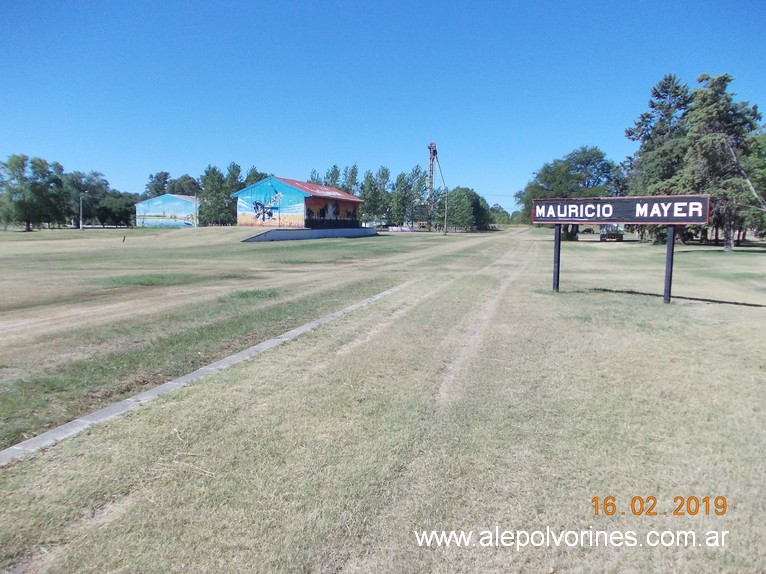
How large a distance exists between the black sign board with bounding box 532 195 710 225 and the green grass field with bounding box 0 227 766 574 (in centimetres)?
358

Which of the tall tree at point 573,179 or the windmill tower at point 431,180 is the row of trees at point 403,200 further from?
the tall tree at point 573,179

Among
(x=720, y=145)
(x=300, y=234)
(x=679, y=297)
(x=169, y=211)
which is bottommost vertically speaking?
(x=679, y=297)

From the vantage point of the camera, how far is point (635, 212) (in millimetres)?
11594

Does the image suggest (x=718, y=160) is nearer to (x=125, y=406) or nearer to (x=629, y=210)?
(x=629, y=210)

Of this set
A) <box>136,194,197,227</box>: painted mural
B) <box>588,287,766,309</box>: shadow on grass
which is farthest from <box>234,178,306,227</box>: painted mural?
<box>588,287,766,309</box>: shadow on grass

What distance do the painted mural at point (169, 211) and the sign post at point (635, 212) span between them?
253 ft

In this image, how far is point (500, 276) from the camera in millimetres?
17391

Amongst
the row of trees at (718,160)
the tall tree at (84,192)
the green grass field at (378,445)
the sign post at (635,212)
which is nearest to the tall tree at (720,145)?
the row of trees at (718,160)

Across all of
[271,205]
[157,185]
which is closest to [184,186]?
[157,185]

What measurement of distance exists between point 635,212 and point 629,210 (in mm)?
146

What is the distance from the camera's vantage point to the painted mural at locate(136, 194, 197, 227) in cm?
8238

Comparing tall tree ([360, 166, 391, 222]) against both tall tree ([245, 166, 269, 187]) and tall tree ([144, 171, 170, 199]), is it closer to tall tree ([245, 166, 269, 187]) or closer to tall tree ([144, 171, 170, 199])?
tall tree ([245, 166, 269, 187])

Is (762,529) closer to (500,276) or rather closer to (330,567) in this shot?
(330,567)

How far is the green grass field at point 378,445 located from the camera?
101 inches
